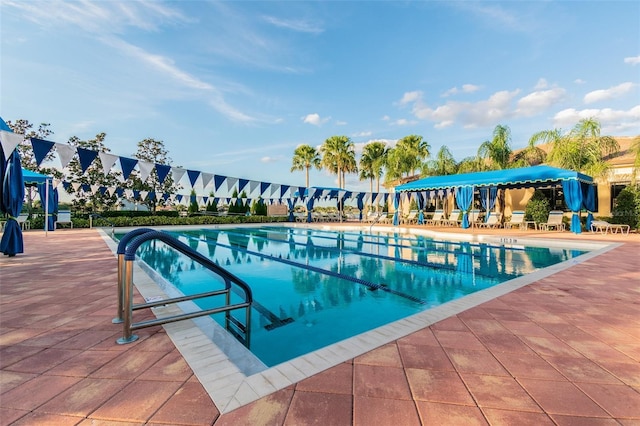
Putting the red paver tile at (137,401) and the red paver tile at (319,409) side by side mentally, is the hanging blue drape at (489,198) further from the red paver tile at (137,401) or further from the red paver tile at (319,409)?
the red paver tile at (137,401)

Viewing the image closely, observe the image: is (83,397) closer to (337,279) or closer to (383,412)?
(383,412)

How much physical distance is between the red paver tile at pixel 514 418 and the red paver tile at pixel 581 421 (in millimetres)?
48

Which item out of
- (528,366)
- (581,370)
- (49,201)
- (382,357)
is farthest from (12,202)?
(49,201)

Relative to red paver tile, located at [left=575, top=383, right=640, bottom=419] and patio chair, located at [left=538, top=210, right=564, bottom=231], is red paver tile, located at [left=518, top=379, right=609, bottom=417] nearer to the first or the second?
red paver tile, located at [left=575, top=383, right=640, bottom=419]

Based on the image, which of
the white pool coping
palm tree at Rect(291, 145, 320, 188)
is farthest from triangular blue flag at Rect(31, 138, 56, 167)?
palm tree at Rect(291, 145, 320, 188)

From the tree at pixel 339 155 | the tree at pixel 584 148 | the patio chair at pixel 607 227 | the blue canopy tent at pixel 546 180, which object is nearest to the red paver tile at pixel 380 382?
the blue canopy tent at pixel 546 180

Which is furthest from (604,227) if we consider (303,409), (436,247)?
(303,409)

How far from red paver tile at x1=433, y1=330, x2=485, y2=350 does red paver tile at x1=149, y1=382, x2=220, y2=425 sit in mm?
1760

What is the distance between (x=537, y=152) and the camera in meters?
17.8

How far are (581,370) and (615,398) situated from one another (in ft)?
1.02

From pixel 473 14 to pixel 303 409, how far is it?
44.3 feet

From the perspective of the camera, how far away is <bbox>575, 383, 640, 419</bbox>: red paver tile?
151cm

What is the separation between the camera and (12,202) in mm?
5750

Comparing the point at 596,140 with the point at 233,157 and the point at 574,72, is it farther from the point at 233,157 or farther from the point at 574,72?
the point at 233,157
